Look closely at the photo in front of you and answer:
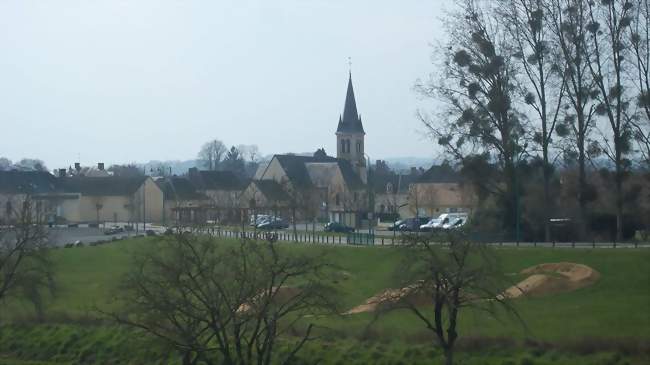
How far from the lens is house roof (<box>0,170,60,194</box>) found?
8700 cm

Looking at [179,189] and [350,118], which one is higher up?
[350,118]

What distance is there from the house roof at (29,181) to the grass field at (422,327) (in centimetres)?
4325

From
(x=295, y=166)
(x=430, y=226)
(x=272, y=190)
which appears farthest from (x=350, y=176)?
(x=430, y=226)

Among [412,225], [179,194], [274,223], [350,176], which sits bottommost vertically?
[412,225]

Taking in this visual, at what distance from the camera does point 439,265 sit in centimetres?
2488

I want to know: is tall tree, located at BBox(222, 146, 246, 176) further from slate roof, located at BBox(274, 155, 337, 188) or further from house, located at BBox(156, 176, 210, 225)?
house, located at BBox(156, 176, 210, 225)

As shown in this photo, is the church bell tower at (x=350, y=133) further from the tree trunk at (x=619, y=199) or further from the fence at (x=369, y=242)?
the tree trunk at (x=619, y=199)

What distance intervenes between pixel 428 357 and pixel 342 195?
6060 centimetres

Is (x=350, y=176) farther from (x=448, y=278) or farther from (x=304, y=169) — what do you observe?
(x=448, y=278)

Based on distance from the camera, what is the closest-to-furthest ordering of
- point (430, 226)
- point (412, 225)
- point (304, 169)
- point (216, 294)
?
point (216, 294) → point (430, 226) → point (412, 225) → point (304, 169)

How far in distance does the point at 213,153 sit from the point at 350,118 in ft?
169

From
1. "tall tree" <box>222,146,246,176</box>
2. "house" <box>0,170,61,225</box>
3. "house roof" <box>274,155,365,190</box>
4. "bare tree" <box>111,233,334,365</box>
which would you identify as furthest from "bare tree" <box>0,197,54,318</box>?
"tall tree" <box>222,146,246,176</box>

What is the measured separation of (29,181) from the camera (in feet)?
293

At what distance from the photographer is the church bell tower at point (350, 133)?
10756cm
